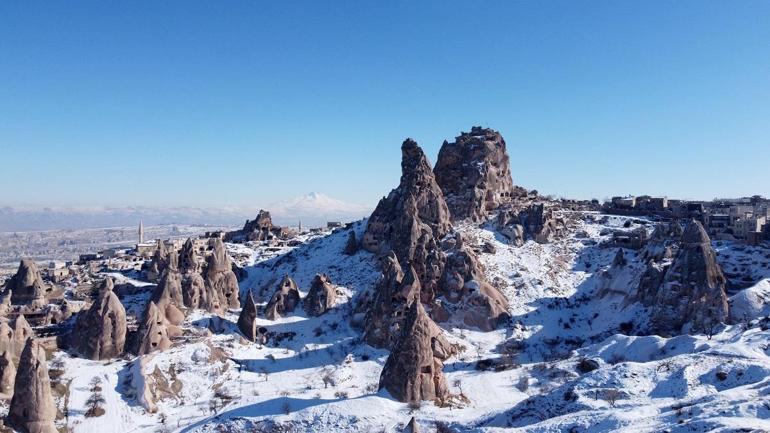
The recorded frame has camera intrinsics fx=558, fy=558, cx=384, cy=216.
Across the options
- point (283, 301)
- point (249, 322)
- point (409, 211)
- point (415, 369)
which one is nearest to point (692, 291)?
point (415, 369)

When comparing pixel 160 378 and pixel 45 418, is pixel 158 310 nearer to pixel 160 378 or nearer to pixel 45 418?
pixel 160 378

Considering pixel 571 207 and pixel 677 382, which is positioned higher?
pixel 571 207

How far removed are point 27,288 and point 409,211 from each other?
47.4m

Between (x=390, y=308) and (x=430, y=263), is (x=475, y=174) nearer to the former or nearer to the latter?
(x=430, y=263)

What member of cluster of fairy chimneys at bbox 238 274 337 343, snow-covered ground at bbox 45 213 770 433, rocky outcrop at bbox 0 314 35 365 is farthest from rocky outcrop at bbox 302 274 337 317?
rocky outcrop at bbox 0 314 35 365

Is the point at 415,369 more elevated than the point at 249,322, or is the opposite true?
the point at 415,369

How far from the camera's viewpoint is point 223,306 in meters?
68.1

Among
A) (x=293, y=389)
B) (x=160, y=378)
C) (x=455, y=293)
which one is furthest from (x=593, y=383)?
(x=160, y=378)

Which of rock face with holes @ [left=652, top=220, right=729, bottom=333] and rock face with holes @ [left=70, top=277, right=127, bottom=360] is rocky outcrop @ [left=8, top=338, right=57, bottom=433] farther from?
rock face with holes @ [left=652, top=220, right=729, bottom=333]

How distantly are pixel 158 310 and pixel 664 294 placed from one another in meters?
53.3

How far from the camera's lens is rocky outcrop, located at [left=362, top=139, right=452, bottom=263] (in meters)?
76.4

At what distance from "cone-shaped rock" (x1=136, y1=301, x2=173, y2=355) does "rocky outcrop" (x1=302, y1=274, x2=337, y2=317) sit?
18.2 metres

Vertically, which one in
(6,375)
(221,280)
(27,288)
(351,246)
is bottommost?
(6,375)

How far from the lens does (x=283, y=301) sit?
69062 millimetres
